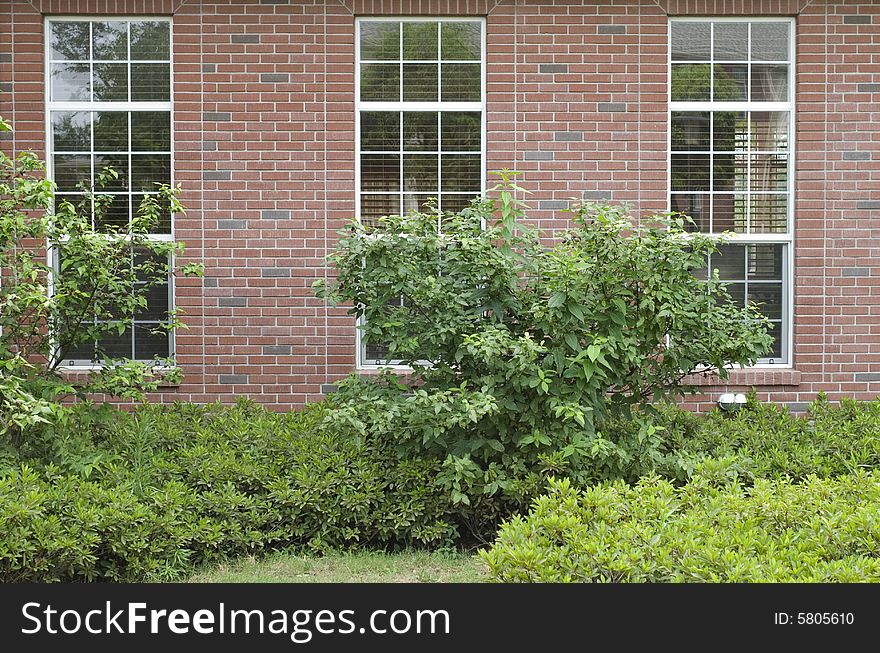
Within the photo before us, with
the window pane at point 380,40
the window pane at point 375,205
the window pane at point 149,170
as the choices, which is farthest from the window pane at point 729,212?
the window pane at point 149,170

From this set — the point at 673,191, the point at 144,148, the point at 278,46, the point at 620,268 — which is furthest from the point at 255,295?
the point at 673,191

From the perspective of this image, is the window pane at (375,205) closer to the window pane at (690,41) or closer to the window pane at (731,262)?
the window pane at (690,41)

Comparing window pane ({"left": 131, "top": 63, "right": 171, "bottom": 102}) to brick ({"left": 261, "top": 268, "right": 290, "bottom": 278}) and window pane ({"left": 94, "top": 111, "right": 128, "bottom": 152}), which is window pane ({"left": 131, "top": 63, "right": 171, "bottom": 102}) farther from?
brick ({"left": 261, "top": 268, "right": 290, "bottom": 278})

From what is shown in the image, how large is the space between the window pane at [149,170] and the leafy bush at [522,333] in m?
2.38

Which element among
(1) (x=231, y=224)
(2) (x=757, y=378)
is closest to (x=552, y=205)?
(2) (x=757, y=378)

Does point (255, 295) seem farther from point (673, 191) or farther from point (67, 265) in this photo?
point (673, 191)

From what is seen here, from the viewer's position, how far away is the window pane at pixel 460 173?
7.75 m

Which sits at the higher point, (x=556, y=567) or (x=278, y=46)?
(x=278, y=46)

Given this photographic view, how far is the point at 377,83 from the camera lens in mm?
7703

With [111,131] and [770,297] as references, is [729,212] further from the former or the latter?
[111,131]

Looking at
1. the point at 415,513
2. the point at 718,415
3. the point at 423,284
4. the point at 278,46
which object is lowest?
the point at 415,513

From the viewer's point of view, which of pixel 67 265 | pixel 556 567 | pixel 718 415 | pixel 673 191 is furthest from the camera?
pixel 673 191

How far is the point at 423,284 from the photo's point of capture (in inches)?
234

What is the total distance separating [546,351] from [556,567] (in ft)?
6.75
